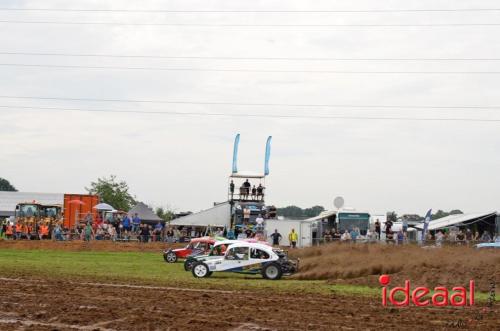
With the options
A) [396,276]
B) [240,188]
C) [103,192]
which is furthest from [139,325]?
[103,192]

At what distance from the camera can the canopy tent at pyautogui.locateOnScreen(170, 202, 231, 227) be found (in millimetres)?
52250


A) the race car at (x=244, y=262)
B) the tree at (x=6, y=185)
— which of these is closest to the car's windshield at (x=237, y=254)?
the race car at (x=244, y=262)

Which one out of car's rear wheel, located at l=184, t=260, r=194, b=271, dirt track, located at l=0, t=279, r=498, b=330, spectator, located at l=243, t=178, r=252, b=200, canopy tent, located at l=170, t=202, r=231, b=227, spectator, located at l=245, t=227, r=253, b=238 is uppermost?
spectator, located at l=243, t=178, r=252, b=200

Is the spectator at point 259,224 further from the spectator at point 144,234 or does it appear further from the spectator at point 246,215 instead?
the spectator at point 144,234

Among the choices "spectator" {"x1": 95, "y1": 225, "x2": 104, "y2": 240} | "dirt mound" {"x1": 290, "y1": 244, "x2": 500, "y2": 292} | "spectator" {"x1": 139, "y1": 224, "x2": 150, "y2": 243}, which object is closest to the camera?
"dirt mound" {"x1": 290, "y1": 244, "x2": 500, "y2": 292}

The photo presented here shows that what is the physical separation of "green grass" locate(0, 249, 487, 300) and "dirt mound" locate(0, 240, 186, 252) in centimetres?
481

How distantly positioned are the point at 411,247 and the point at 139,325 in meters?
16.6

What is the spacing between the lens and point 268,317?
1644cm

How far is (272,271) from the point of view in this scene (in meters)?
28.2

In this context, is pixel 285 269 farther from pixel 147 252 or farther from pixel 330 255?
pixel 147 252

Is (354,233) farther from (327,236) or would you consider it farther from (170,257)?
(170,257)

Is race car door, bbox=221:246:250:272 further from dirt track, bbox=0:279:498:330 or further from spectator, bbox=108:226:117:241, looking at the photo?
spectator, bbox=108:226:117:241

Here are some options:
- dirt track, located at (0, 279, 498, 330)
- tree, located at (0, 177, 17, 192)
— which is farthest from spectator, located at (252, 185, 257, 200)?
tree, located at (0, 177, 17, 192)

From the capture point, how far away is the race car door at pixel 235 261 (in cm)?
2850
